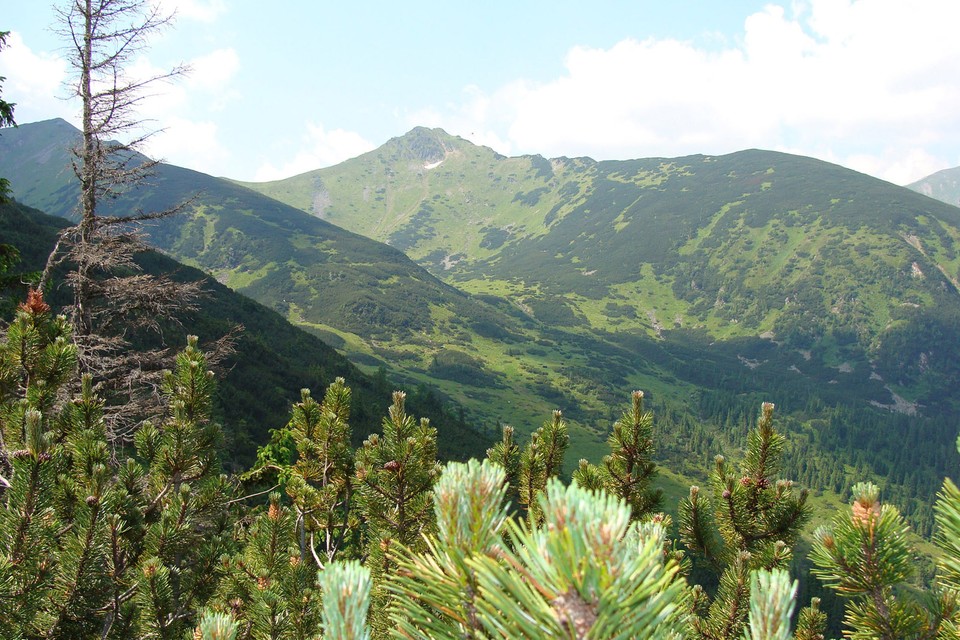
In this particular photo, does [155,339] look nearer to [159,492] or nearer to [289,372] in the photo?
[289,372]

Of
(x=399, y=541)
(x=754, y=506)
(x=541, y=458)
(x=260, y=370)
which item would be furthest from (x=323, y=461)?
(x=260, y=370)

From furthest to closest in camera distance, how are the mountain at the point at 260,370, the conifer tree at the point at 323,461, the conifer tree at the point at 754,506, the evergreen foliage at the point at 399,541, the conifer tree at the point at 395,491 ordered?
1. the mountain at the point at 260,370
2. the conifer tree at the point at 323,461
3. the conifer tree at the point at 395,491
4. the conifer tree at the point at 754,506
5. the evergreen foliage at the point at 399,541

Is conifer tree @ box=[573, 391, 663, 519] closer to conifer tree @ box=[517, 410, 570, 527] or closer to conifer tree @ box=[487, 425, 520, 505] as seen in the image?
conifer tree @ box=[517, 410, 570, 527]

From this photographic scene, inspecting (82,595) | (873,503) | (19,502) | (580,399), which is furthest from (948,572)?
(580,399)

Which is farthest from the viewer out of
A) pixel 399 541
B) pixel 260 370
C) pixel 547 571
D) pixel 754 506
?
pixel 260 370

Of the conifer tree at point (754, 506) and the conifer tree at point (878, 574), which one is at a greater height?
the conifer tree at point (878, 574)

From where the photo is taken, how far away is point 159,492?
16.8 ft

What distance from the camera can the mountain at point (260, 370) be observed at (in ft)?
178

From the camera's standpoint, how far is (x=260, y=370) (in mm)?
68562

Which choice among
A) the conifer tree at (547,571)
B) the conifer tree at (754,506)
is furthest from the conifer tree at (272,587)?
the conifer tree at (754,506)

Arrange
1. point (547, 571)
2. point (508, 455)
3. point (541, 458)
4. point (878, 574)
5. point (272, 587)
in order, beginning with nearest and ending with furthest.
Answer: point (547, 571)
point (878, 574)
point (272, 587)
point (541, 458)
point (508, 455)

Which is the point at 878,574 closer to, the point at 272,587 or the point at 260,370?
the point at 272,587

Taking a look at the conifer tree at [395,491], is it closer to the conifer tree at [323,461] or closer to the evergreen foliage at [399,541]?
the evergreen foliage at [399,541]

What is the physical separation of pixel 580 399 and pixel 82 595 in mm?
191409
